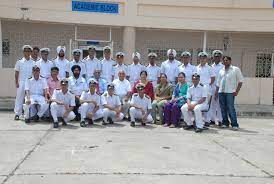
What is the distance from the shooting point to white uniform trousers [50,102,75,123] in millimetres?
10323

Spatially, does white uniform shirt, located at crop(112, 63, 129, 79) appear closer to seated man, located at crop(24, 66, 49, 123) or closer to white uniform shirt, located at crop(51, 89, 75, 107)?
white uniform shirt, located at crop(51, 89, 75, 107)

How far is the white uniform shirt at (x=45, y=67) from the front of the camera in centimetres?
1141

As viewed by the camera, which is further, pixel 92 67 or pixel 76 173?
pixel 92 67

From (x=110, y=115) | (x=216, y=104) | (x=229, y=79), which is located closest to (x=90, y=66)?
(x=110, y=115)

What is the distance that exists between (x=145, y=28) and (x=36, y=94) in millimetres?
7410

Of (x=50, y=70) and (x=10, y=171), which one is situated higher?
(x=50, y=70)

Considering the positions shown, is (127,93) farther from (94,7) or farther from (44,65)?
(94,7)

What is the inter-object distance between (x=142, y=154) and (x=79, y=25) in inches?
424

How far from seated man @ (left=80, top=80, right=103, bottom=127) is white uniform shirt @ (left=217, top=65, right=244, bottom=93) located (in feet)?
10.3

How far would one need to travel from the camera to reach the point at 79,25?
1730cm

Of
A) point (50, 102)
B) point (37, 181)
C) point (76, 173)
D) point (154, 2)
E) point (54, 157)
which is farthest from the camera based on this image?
point (154, 2)

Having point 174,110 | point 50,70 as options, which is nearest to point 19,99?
point 50,70

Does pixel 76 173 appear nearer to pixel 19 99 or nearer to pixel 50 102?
pixel 50 102

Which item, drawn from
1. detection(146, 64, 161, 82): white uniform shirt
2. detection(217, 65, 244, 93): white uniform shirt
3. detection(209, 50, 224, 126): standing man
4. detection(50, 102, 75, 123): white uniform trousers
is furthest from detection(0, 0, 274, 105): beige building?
detection(217, 65, 244, 93): white uniform shirt
